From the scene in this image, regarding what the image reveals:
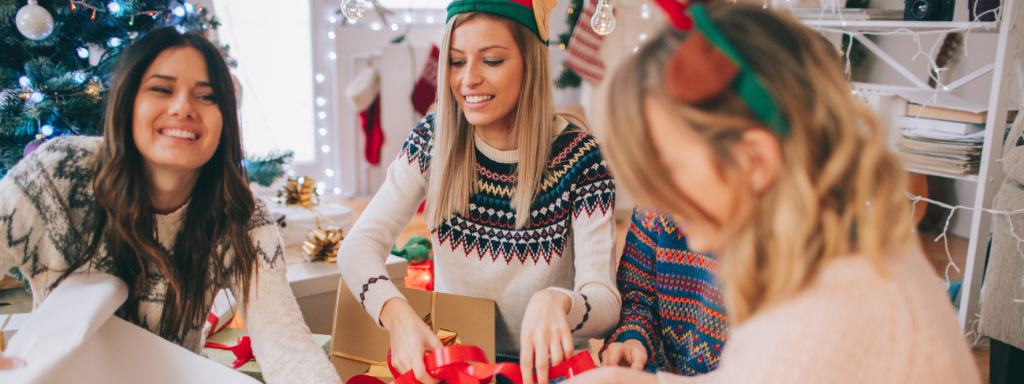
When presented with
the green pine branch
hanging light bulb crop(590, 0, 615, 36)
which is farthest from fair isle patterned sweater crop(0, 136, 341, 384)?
hanging light bulb crop(590, 0, 615, 36)

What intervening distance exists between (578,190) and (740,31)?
0.68m

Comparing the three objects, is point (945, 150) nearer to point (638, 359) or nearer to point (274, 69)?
point (638, 359)

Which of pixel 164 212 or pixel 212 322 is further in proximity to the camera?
pixel 212 322

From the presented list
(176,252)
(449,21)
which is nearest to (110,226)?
(176,252)

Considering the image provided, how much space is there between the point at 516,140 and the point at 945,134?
1695mm

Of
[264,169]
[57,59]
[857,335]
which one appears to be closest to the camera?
[857,335]

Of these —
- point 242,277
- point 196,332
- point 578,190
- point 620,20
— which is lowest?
point 196,332

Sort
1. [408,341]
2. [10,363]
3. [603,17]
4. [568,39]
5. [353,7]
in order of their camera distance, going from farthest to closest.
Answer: [568,39] → [603,17] → [353,7] → [408,341] → [10,363]

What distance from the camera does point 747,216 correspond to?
0.43 meters

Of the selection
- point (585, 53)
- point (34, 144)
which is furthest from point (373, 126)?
point (34, 144)

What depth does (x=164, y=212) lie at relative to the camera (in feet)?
3.12

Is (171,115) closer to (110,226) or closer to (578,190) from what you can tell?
(110,226)

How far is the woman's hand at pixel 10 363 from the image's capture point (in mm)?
589

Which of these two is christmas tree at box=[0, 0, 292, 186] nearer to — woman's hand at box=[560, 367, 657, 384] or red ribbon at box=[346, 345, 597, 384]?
red ribbon at box=[346, 345, 597, 384]
